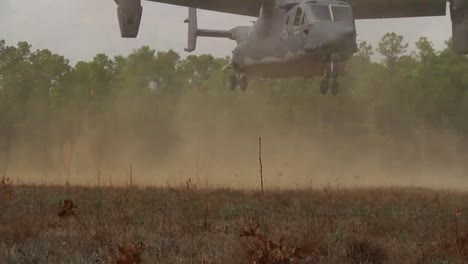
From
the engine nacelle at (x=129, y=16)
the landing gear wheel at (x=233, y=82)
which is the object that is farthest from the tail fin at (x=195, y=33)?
the engine nacelle at (x=129, y=16)

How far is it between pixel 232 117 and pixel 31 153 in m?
15.5

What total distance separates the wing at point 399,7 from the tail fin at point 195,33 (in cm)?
548

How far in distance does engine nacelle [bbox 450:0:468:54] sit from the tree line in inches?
936

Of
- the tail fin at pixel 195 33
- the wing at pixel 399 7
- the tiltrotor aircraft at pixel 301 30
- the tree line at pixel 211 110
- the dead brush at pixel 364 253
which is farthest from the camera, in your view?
the tree line at pixel 211 110

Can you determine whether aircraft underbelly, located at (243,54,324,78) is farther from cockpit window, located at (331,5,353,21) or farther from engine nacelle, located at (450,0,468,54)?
engine nacelle, located at (450,0,468,54)

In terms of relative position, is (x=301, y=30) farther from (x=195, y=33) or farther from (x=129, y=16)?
(x=195, y=33)

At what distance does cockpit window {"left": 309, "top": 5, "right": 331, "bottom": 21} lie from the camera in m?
17.5

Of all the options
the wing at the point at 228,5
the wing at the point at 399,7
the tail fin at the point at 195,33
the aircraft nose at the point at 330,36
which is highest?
the tail fin at the point at 195,33

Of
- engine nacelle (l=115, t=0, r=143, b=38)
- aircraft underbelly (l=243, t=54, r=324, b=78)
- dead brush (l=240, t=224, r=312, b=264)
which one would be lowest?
dead brush (l=240, t=224, r=312, b=264)

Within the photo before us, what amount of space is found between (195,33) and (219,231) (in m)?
18.9

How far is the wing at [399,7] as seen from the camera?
2095 cm

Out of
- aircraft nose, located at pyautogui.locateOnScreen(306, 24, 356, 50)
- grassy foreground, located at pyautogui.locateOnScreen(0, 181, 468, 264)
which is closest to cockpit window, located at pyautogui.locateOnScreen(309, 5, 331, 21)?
aircraft nose, located at pyautogui.locateOnScreen(306, 24, 356, 50)

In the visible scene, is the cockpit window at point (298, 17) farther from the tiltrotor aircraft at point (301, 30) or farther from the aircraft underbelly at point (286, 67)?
the aircraft underbelly at point (286, 67)

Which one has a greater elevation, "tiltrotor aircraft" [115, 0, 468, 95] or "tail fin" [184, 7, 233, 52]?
"tail fin" [184, 7, 233, 52]
